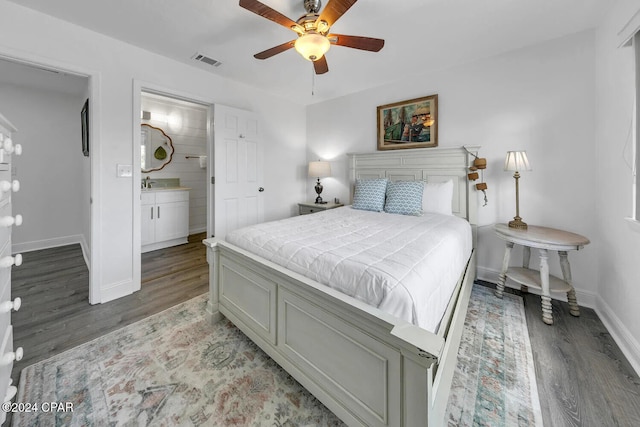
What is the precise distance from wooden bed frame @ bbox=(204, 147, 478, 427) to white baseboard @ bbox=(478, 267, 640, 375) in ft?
3.25

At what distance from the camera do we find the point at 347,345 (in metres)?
1.15

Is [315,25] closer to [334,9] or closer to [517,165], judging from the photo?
[334,9]

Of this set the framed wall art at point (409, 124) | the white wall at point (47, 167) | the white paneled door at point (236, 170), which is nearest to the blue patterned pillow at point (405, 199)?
the framed wall art at point (409, 124)

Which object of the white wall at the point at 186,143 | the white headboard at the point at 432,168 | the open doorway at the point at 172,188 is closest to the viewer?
the white headboard at the point at 432,168

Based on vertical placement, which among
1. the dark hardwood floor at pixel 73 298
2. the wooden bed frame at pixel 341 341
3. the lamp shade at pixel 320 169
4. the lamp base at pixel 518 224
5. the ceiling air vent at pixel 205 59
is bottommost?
the dark hardwood floor at pixel 73 298

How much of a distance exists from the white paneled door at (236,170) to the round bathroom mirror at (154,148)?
2145mm

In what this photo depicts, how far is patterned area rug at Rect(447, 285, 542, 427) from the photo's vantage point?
4.12 feet

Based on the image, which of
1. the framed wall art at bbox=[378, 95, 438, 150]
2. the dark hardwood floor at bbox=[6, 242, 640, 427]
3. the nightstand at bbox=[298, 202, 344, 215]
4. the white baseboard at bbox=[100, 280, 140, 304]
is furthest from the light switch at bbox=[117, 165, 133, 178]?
the framed wall art at bbox=[378, 95, 438, 150]

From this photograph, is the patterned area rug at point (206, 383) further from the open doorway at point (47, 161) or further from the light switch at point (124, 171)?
the open doorway at point (47, 161)

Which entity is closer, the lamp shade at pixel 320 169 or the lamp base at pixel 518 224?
the lamp base at pixel 518 224

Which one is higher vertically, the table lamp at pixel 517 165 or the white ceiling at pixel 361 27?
the white ceiling at pixel 361 27

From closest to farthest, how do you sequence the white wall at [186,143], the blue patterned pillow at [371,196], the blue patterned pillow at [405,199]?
the blue patterned pillow at [405,199] → the blue patterned pillow at [371,196] → the white wall at [186,143]

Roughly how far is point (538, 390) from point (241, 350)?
1.79 metres

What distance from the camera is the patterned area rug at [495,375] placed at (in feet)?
4.12
